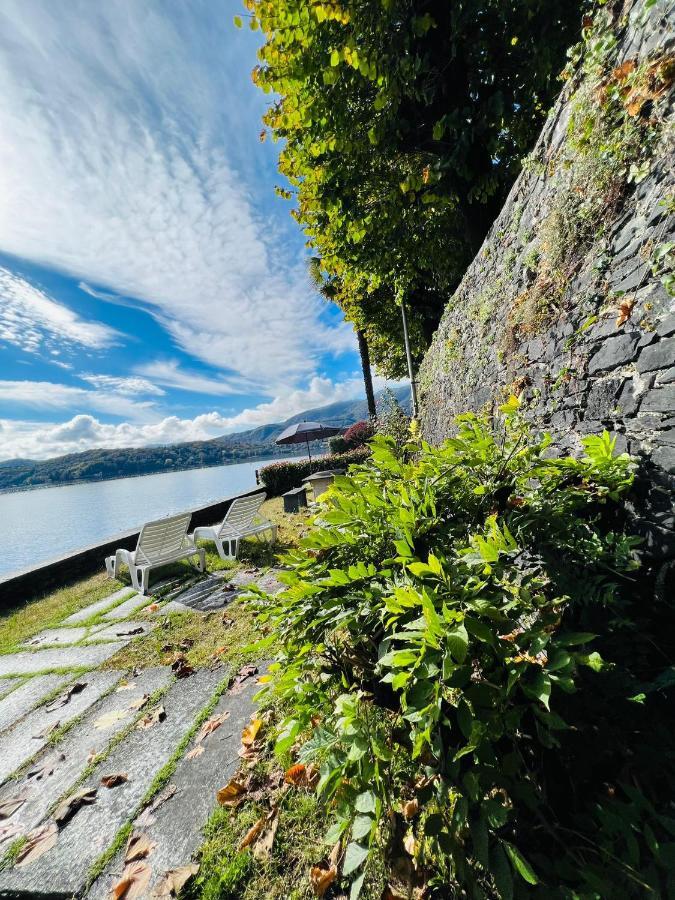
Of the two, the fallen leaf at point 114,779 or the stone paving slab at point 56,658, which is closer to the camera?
the fallen leaf at point 114,779

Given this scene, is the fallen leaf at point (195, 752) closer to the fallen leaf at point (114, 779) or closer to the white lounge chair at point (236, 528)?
the fallen leaf at point (114, 779)

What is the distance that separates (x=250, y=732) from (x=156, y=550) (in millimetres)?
4222

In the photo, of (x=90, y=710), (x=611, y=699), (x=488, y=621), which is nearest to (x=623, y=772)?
(x=611, y=699)

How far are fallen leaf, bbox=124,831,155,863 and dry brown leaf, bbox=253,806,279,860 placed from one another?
0.54m

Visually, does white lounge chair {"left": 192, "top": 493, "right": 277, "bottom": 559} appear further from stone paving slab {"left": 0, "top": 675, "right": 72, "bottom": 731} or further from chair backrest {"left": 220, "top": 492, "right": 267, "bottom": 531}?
stone paving slab {"left": 0, "top": 675, "right": 72, "bottom": 731}

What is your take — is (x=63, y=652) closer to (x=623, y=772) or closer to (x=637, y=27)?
(x=623, y=772)

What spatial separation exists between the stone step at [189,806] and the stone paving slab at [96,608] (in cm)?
341

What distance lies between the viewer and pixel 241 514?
686 centimetres

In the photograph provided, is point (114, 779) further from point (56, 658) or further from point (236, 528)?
point (236, 528)

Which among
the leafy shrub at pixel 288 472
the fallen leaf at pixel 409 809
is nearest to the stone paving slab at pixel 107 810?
the fallen leaf at pixel 409 809

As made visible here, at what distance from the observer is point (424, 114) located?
5.57 metres

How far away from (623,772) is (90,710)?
3.55 meters

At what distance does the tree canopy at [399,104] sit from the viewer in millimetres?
4547

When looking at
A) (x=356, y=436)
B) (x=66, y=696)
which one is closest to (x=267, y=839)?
(x=66, y=696)
